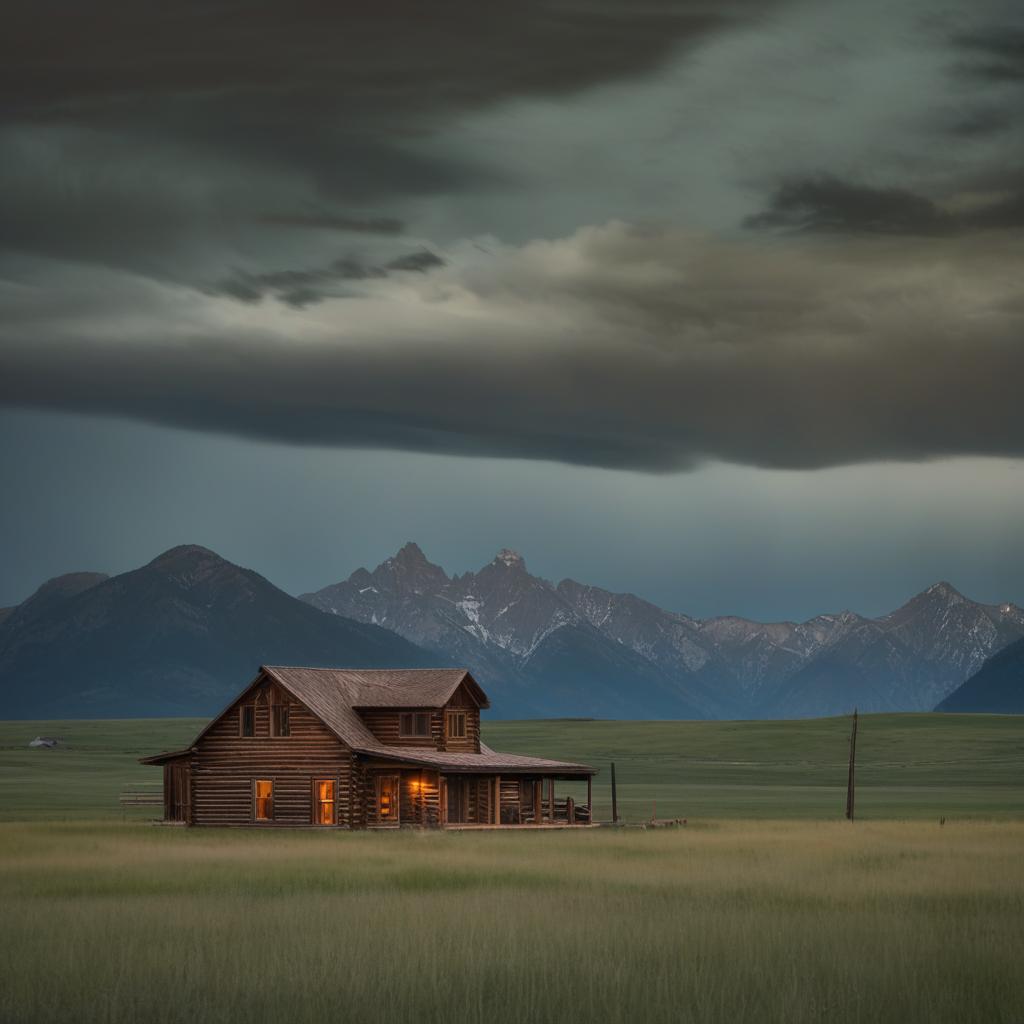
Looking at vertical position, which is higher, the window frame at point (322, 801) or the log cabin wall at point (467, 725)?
the log cabin wall at point (467, 725)

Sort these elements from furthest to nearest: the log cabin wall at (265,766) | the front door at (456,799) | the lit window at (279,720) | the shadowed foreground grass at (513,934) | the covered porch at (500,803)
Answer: the front door at (456,799) < the covered porch at (500,803) < the lit window at (279,720) < the log cabin wall at (265,766) < the shadowed foreground grass at (513,934)

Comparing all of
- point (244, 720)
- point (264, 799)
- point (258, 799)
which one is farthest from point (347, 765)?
point (244, 720)

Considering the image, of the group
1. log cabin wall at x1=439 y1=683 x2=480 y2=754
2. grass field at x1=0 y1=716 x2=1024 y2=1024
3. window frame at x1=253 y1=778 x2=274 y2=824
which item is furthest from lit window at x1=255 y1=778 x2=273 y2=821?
log cabin wall at x1=439 y1=683 x2=480 y2=754

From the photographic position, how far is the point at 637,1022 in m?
22.7

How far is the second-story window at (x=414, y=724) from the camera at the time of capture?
81250mm

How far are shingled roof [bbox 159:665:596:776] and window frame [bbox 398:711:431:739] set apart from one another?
0.52m

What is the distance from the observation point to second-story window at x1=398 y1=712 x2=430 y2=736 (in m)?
81.2

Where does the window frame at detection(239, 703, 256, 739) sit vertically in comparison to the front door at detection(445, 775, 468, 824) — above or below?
above

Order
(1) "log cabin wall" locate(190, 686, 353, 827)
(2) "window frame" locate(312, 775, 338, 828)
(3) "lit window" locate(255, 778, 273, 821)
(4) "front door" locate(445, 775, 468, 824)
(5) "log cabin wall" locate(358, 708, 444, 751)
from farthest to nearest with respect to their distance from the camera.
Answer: (5) "log cabin wall" locate(358, 708, 444, 751)
(4) "front door" locate(445, 775, 468, 824)
(3) "lit window" locate(255, 778, 273, 821)
(1) "log cabin wall" locate(190, 686, 353, 827)
(2) "window frame" locate(312, 775, 338, 828)

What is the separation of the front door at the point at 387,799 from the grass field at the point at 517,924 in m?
5.68

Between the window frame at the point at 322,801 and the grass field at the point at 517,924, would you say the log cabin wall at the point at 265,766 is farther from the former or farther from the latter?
the grass field at the point at 517,924

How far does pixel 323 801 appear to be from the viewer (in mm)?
77125

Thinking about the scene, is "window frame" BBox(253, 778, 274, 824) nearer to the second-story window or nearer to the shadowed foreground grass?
the second-story window

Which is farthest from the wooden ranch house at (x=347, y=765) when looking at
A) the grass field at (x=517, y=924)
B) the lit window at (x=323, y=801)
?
the grass field at (x=517, y=924)
